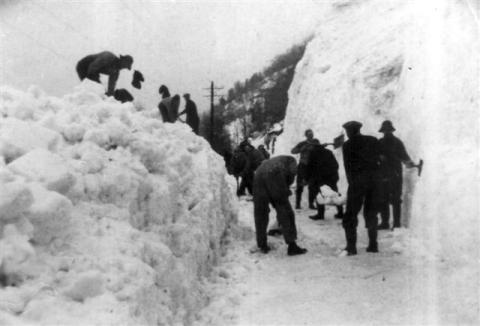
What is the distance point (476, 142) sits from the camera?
6820 millimetres

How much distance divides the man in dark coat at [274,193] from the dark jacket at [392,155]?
1.66 m

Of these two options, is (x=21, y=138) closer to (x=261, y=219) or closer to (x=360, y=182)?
(x=261, y=219)

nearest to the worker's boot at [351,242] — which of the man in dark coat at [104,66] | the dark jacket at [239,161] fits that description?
the man in dark coat at [104,66]

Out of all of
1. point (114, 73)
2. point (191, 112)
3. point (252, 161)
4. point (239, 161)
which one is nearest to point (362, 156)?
point (114, 73)

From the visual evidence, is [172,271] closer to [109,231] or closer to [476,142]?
[109,231]

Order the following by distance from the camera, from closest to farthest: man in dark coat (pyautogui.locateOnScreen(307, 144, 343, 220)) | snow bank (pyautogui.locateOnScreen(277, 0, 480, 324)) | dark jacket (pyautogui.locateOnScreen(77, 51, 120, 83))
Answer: snow bank (pyautogui.locateOnScreen(277, 0, 480, 324)), dark jacket (pyautogui.locateOnScreen(77, 51, 120, 83)), man in dark coat (pyautogui.locateOnScreen(307, 144, 343, 220))

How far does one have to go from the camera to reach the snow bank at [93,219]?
9.87 ft

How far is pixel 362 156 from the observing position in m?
6.52

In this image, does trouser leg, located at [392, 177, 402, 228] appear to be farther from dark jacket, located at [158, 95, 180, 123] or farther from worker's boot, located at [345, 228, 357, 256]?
dark jacket, located at [158, 95, 180, 123]

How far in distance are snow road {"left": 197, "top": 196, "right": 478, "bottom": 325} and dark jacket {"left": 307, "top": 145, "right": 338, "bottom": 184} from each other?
2311 millimetres

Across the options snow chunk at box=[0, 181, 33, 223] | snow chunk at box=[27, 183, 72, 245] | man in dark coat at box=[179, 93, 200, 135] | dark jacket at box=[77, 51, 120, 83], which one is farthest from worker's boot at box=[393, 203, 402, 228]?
snow chunk at box=[0, 181, 33, 223]

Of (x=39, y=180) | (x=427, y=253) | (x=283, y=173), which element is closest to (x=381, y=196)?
(x=427, y=253)

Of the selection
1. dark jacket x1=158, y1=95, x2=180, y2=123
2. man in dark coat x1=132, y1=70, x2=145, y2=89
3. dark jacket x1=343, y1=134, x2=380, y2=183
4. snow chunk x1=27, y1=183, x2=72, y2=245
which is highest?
man in dark coat x1=132, y1=70, x2=145, y2=89

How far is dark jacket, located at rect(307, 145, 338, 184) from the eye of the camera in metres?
9.23
